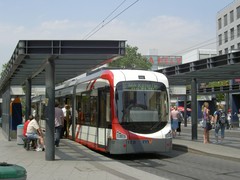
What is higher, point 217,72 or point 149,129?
point 217,72

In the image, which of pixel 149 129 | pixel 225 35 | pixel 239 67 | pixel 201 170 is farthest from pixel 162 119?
pixel 225 35

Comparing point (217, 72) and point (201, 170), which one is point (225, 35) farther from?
point (201, 170)

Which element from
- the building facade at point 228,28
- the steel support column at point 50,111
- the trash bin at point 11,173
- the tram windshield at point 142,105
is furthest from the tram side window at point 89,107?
the building facade at point 228,28

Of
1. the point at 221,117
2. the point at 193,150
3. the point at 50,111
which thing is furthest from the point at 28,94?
the point at 221,117

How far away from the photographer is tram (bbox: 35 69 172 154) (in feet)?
45.2

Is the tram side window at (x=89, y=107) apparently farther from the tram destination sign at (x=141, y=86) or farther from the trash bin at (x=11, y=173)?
the trash bin at (x=11, y=173)

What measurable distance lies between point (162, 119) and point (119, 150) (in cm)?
185

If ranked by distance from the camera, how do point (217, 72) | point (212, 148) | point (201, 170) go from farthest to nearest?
1. point (217, 72)
2. point (212, 148)
3. point (201, 170)

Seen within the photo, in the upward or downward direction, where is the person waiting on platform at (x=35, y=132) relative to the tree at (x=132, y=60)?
downward

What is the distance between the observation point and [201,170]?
11719 mm

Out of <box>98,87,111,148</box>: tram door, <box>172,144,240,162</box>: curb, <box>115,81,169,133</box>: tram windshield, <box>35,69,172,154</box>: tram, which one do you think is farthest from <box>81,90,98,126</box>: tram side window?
<box>172,144,240,162</box>: curb

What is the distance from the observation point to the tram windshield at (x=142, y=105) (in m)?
13.9

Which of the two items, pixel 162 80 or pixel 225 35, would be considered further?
pixel 225 35

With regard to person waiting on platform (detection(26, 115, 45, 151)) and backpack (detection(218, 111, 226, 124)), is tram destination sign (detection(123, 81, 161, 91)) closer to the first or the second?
person waiting on platform (detection(26, 115, 45, 151))
